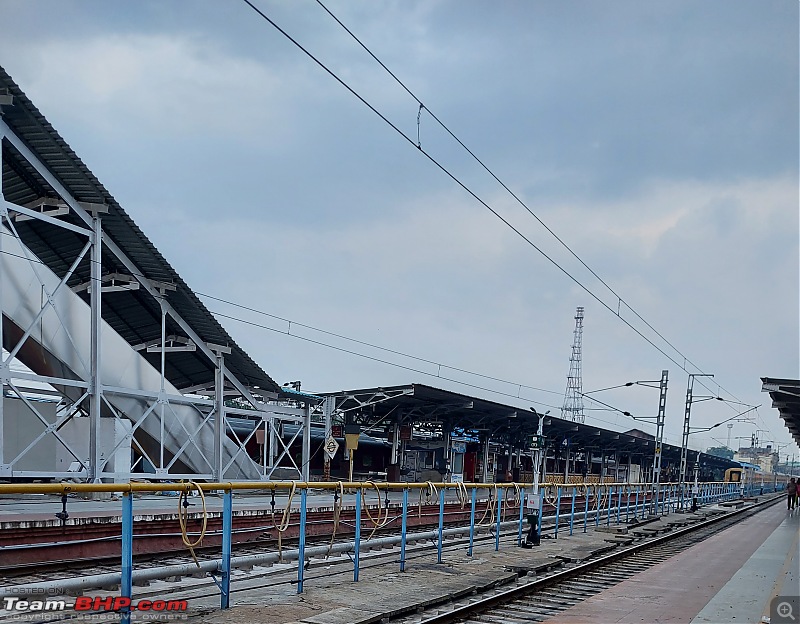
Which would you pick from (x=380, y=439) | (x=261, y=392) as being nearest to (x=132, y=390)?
(x=261, y=392)

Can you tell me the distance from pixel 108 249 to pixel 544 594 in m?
17.1

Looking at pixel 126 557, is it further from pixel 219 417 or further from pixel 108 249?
pixel 219 417

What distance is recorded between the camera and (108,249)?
79.3 ft

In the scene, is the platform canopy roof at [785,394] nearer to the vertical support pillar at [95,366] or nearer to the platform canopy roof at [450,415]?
the platform canopy roof at [450,415]

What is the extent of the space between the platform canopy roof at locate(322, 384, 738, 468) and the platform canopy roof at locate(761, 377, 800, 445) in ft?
25.1

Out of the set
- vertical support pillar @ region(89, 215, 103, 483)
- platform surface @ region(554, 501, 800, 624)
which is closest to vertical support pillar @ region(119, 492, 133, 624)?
platform surface @ region(554, 501, 800, 624)

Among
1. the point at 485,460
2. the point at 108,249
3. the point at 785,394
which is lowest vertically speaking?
the point at 485,460

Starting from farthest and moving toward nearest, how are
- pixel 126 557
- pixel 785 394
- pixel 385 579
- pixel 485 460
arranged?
pixel 485 460 < pixel 785 394 < pixel 385 579 < pixel 126 557

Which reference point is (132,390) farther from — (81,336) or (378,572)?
(378,572)

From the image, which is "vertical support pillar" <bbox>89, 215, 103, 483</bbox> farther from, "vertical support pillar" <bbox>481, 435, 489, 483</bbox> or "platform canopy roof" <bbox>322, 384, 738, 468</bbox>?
"vertical support pillar" <bbox>481, 435, 489, 483</bbox>

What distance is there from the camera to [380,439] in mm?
57375

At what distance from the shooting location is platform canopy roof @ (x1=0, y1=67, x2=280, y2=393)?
831 inches

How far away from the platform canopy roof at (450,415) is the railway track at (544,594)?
465 inches

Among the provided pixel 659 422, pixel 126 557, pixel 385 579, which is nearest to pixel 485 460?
pixel 659 422
